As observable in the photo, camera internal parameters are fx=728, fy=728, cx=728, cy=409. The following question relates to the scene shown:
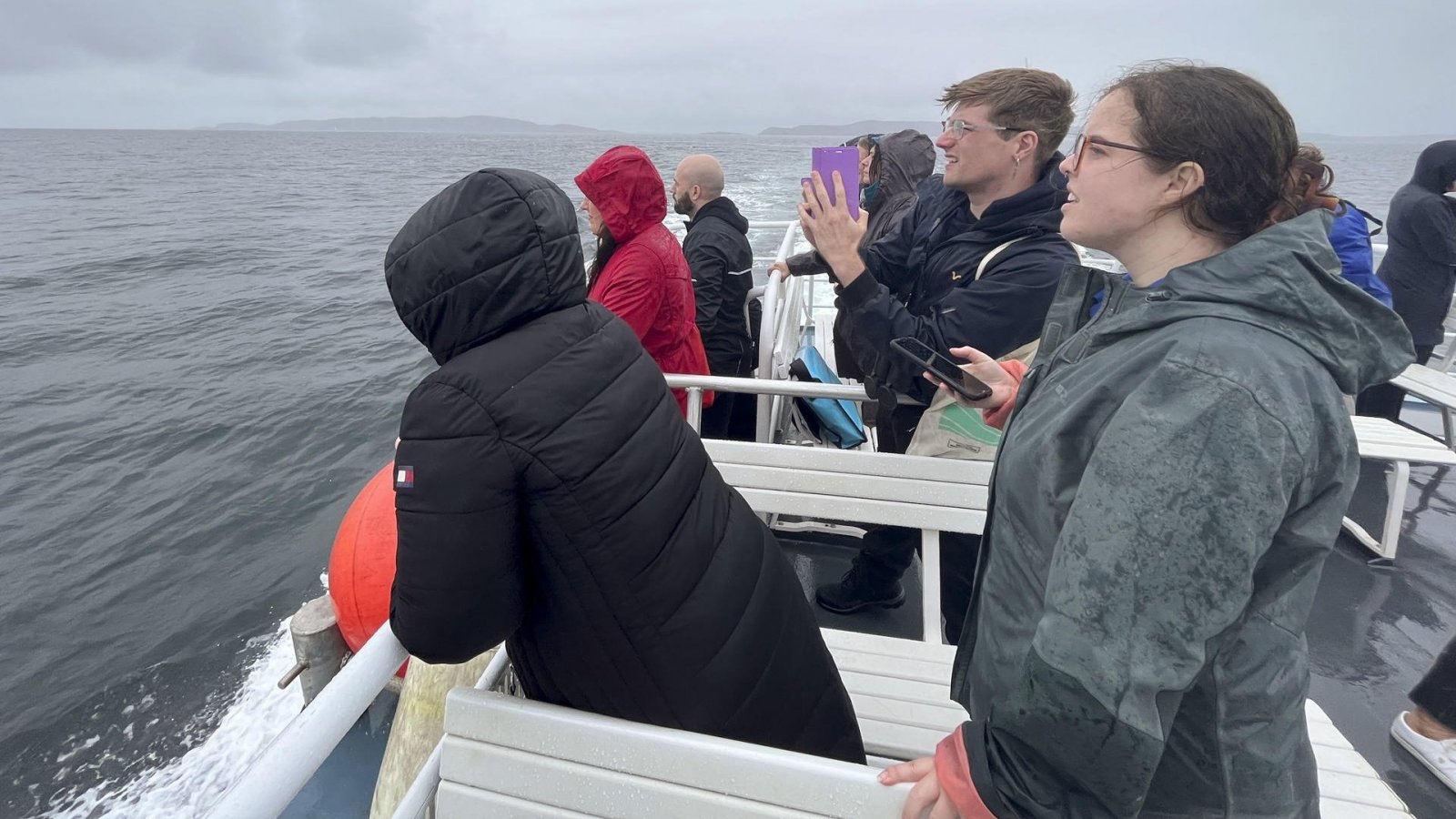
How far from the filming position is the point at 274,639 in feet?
17.0

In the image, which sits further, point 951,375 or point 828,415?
point 828,415

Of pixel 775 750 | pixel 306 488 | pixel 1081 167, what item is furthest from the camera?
pixel 306 488

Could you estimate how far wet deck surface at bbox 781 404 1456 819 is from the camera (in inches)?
92.1

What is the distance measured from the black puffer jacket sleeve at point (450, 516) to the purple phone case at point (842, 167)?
1451 mm

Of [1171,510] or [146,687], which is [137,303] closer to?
[146,687]

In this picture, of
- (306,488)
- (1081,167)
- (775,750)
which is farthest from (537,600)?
(306,488)

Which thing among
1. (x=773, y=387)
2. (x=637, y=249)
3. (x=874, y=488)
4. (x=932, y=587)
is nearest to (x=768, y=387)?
(x=773, y=387)

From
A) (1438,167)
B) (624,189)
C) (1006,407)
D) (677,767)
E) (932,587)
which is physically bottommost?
(932,587)

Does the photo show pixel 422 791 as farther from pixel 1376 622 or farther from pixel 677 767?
pixel 1376 622

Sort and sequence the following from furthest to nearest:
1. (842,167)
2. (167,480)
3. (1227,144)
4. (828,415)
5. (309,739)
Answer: (167,480) → (828,415) → (842,167) → (309,739) → (1227,144)

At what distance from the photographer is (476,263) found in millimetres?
1195

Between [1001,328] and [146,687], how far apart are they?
5870mm

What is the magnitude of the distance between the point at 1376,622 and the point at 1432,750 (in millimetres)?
896

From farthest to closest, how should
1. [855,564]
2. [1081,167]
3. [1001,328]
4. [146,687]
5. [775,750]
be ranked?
1. [146,687]
2. [855,564]
3. [1001,328]
4. [775,750]
5. [1081,167]
